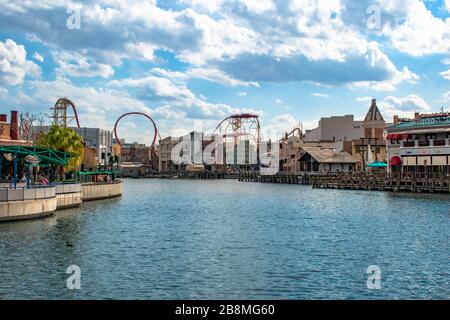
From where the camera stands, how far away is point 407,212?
219ft

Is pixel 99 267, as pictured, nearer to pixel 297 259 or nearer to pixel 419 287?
pixel 297 259

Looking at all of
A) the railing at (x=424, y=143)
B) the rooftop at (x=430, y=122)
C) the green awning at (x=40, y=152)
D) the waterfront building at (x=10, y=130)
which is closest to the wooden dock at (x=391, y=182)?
the railing at (x=424, y=143)

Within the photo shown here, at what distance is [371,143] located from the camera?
169 m

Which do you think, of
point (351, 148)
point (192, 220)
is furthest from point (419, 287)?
point (351, 148)

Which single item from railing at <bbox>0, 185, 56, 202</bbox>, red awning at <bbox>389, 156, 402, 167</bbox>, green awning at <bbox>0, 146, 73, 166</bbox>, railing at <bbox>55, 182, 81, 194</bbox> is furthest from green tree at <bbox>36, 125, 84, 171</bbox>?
red awning at <bbox>389, 156, 402, 167</bbox>

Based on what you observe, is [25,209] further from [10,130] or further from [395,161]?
[395,161]

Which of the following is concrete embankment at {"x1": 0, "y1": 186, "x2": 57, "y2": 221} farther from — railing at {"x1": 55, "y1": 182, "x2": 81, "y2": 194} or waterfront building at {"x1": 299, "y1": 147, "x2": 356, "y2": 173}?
waterfront building at {"x1": 299, "y1": 147, "x2": 356, "y2": 173}

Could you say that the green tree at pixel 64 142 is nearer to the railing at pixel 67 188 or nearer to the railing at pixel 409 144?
the railing at pixel 67 188

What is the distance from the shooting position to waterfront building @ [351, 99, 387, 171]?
539 feet

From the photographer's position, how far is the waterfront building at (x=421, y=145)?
10525 centimetres

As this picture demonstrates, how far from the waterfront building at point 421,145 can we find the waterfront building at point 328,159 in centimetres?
5000

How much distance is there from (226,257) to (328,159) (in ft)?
446

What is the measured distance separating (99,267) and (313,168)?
151476mm

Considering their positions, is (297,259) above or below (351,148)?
below
